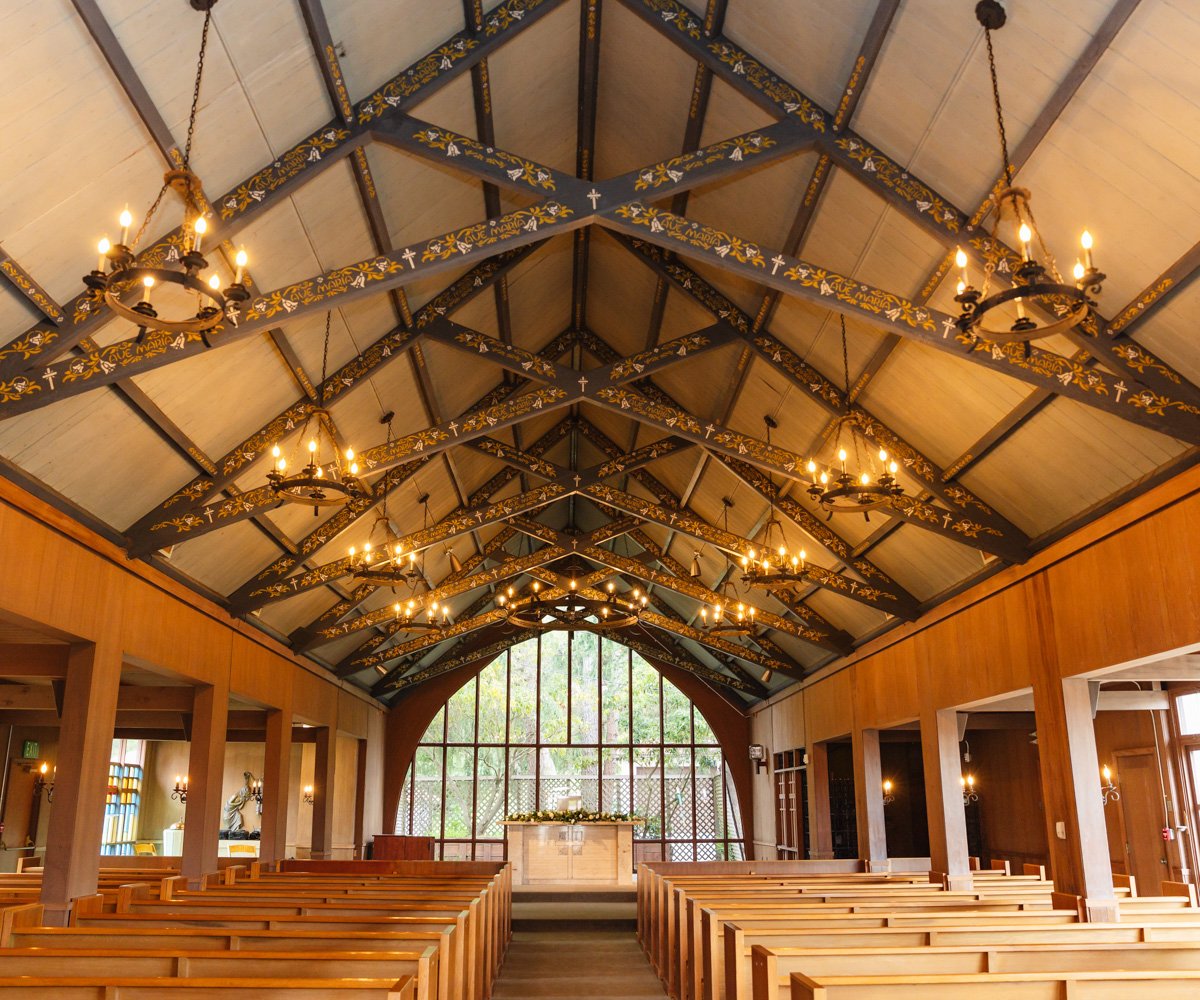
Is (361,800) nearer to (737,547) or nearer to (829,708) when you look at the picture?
(829,708)

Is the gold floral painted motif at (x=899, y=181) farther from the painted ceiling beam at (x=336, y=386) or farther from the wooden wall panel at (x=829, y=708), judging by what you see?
the wooden wall panel at (x=829, y=708)

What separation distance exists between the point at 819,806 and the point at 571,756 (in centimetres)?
624

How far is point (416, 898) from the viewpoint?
24.0ft

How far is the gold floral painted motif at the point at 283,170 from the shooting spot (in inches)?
238

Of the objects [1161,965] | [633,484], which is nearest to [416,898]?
[1161,965]

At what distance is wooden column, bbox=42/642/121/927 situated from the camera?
7207mm

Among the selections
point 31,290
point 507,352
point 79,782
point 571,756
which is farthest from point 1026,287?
point 571,756

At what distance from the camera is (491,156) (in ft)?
20.4

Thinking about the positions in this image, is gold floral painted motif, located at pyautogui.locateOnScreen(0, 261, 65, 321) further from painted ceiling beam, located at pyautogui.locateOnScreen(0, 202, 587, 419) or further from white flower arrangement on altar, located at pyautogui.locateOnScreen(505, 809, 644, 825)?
white flower arrangement on altar, located at pyautogui.locateOnScreen(505, 809, 644, 825)

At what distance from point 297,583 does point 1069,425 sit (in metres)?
7.86

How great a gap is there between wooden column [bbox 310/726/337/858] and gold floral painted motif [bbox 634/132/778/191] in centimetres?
1167

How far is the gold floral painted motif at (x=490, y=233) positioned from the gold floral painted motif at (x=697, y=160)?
562 mm

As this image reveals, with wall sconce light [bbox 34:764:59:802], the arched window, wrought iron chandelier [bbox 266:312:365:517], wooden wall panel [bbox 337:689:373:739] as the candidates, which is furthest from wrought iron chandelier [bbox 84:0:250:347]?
the arched window

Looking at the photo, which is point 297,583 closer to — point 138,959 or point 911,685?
point 138,959
